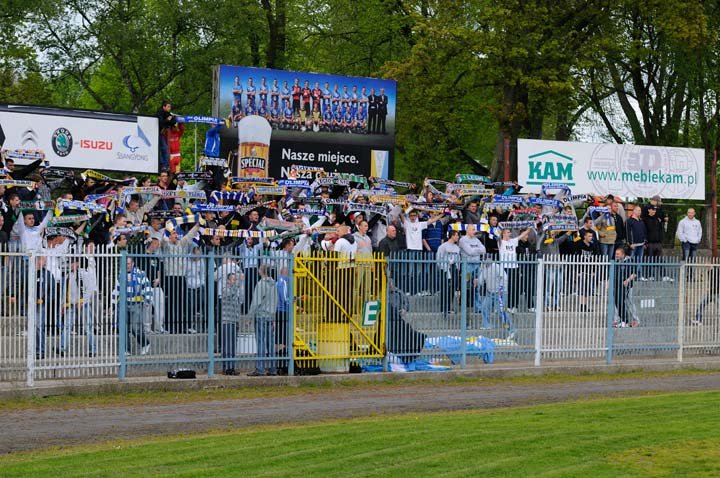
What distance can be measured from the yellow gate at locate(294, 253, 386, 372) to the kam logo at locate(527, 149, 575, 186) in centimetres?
1108

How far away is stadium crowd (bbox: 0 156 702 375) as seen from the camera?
60.1 feet

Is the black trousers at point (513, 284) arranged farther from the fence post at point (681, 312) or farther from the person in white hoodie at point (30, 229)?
the person in white hoodie at point (30, 229)

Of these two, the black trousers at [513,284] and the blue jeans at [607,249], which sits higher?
the blue jeans at [607,249]

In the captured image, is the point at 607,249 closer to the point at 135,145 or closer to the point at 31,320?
the point at 135,145

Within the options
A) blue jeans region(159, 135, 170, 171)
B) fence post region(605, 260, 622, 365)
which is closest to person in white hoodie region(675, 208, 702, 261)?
fence post region(605, 260, 622, 365)

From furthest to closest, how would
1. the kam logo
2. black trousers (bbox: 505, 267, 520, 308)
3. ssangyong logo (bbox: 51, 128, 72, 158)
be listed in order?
the kam logo → ssangyong logo (bbox: 51, 128, 72, 158) → black trousers (bbox: 505, 267, 520, 308)

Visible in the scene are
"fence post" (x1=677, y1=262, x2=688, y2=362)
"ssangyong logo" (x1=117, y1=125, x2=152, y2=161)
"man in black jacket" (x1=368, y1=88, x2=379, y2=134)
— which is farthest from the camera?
"man in black jacket" (x1=368, y1=88, x2=379, y2=134)

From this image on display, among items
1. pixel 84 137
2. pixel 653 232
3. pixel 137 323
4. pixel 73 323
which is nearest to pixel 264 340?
pixel 137 323

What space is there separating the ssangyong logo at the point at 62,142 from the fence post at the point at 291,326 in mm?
9362

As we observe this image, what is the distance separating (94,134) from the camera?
89.5ft

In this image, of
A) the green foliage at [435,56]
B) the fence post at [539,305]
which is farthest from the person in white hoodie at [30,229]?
the green foliage at [435,56]

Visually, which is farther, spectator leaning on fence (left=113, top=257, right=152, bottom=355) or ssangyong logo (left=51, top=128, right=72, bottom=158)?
ssangyong logo (left=51, top=128, right=72, bottom=158)

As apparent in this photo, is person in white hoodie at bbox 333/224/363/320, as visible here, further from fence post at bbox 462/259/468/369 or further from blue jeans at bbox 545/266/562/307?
blue jeans at bbox 545/266/562/307

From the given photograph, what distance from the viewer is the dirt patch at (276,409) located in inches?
581
